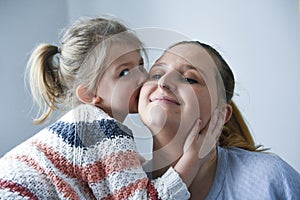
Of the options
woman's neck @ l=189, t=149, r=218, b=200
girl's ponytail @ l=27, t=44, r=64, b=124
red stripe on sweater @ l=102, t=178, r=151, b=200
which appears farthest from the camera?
girl's ponytail @ l=27, t=44, r=64, b=124

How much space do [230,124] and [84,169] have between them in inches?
18.8

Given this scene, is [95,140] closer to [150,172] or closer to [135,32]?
[150,172]

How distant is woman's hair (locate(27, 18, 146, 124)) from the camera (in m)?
1.10

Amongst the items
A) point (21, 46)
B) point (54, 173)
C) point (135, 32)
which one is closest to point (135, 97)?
point (135, 32)

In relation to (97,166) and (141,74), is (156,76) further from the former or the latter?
(97,166)

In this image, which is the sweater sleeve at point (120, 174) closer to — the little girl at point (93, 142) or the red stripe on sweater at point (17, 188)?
the little girl at point (93, 142)

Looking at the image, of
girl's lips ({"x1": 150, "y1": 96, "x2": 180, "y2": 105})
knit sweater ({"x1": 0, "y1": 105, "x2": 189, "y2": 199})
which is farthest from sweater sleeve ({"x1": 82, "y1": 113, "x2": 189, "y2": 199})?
girl's lips ({"x1": 150, "y1": 96, "x2": 180, "y2": 105})

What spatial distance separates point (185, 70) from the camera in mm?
939

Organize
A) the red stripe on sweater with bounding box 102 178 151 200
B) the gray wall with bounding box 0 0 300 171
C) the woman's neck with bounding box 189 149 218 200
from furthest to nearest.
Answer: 1. the gray wall with bounding box 0 0 300 171
2. the woman's neck with bounding box 189 149 218 200
3. the red stripe on sweater with bounding box 102 178 151 200

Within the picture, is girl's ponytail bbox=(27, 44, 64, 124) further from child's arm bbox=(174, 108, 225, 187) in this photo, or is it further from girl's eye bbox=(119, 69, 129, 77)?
child's arm bbox=(174, 108, 225, 187)

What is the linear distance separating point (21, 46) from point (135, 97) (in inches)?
35.7

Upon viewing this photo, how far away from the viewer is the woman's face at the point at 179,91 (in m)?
0.89

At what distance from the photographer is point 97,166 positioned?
857mm

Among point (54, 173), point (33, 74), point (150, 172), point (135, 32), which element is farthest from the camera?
point (33, 74)
